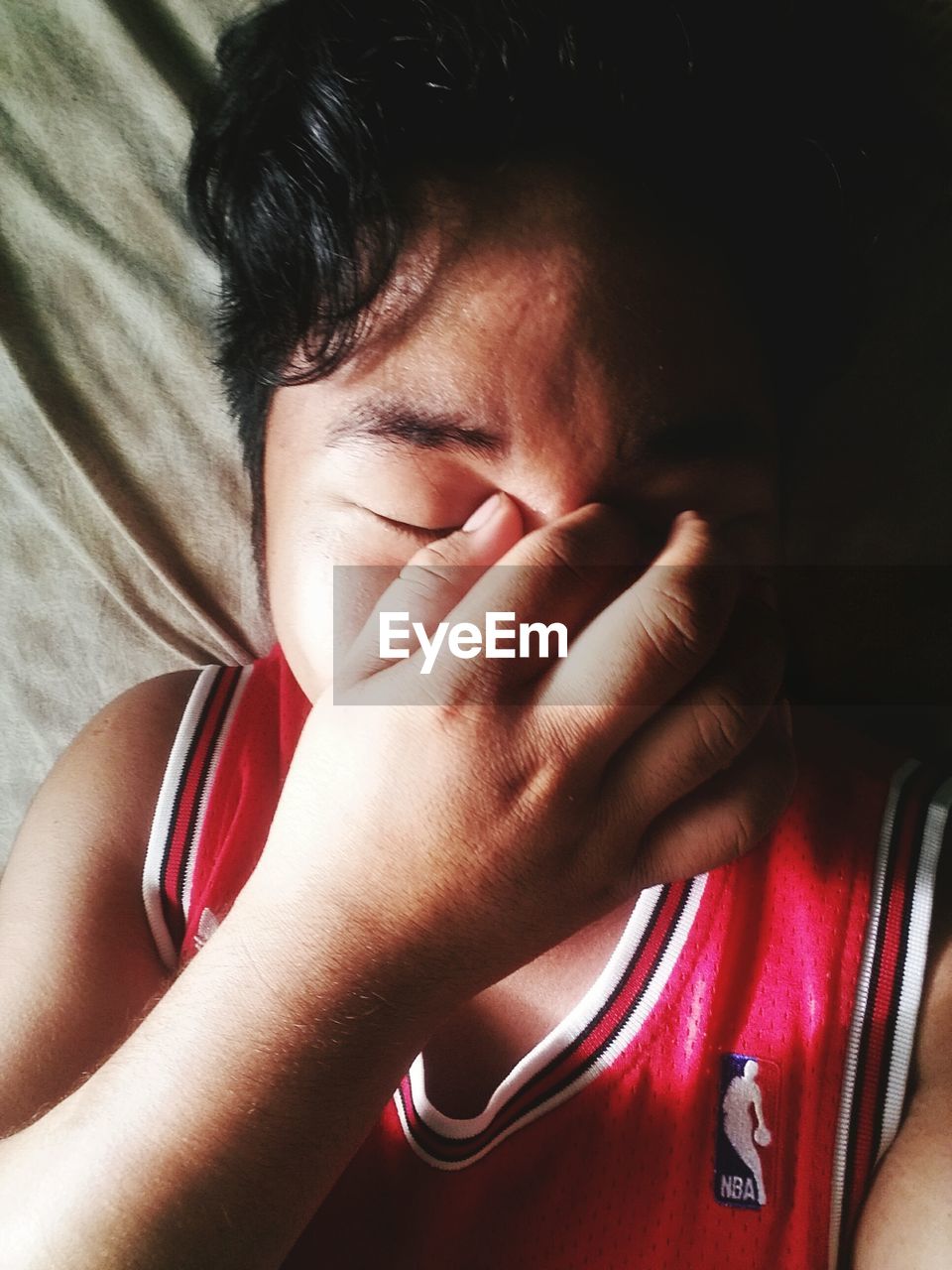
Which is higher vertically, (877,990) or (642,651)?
(642,651)

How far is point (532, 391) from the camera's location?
1.74ft

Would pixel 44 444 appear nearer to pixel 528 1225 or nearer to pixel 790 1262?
pixel 528 1225

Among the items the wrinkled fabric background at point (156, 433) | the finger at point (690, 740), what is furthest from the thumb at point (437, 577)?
the wrinkled fabric background at point (156, 433)

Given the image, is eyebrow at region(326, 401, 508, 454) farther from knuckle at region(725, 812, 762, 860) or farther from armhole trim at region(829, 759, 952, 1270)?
armhole trim at region(829, 759, 952, 1270)

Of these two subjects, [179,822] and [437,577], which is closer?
[437,577]

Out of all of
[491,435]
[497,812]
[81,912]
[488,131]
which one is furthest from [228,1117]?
[488,131]

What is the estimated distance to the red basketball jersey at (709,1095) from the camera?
1.94 ft

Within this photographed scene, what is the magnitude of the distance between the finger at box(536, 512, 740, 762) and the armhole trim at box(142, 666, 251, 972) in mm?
441

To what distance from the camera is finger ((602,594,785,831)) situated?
1.62 feet

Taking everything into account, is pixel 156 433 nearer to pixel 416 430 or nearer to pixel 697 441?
pixel 416 430

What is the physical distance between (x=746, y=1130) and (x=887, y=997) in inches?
5.5

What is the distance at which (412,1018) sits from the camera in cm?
49

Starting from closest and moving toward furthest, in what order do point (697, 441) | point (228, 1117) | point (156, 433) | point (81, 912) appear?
point (228, 1117)
point (697, 441)
point (81, 912)
point (156, 433)

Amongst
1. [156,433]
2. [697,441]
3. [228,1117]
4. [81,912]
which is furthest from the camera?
[156,433]
